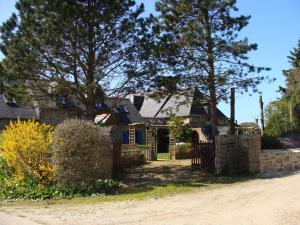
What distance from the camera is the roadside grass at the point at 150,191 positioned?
41.4 feet

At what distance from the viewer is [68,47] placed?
1819 cm

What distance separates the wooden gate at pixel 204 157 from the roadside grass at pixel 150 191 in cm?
186

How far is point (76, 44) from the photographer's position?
59.4ft

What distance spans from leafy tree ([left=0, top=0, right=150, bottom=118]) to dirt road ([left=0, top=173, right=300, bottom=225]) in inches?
274

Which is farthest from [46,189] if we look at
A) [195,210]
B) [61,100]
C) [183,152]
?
[183,152]

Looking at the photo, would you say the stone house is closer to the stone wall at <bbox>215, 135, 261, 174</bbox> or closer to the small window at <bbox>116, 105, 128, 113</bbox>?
the small window at <bbox>116, 105, 128, 113</bbox>

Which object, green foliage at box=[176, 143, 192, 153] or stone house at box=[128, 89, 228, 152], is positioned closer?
green foliage at box=[176, 143, 192, 153]

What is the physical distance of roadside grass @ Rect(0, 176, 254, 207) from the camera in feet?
41.4

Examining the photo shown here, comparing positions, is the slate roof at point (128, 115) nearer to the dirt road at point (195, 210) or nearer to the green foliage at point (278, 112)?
the green foliage at point (278, 112)

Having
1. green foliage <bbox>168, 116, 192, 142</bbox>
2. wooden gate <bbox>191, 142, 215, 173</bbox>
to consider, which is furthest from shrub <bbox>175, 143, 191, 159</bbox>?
wooden gate <bbox>191, 142, 215, 173</bbox>

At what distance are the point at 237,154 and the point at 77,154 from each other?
7.26 m

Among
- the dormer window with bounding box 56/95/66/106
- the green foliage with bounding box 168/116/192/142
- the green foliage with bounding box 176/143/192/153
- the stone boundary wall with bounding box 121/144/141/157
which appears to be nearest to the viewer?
the dormer window with bounding box 56/95/66/106

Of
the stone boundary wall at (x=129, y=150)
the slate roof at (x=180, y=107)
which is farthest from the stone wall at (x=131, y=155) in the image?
the slate roof at (x=180, y=107)

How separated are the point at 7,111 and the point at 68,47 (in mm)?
19214
